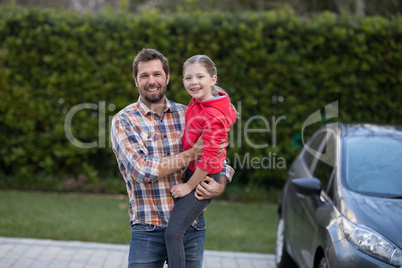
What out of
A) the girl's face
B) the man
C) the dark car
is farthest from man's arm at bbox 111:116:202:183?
the dark car

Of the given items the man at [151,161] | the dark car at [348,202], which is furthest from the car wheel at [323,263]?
the man at [151,161]

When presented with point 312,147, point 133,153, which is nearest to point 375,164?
point 312,147

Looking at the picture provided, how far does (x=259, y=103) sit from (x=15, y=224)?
4.54 meters

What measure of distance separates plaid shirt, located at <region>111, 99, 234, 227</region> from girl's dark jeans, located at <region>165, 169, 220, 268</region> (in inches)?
3.5

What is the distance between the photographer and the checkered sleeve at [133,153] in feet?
8.66

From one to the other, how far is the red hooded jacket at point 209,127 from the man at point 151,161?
0.08 metres

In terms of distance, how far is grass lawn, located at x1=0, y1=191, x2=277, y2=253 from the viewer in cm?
600

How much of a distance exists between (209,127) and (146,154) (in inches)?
16.7

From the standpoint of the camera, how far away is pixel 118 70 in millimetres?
8195

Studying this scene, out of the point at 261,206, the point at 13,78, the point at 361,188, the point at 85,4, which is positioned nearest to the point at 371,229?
the point at 361,188

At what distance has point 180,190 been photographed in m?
2.77

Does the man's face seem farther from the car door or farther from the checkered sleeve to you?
the car door

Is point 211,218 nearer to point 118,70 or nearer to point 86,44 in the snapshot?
point 118,70

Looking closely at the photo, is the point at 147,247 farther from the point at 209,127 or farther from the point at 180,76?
the point at 180,76
